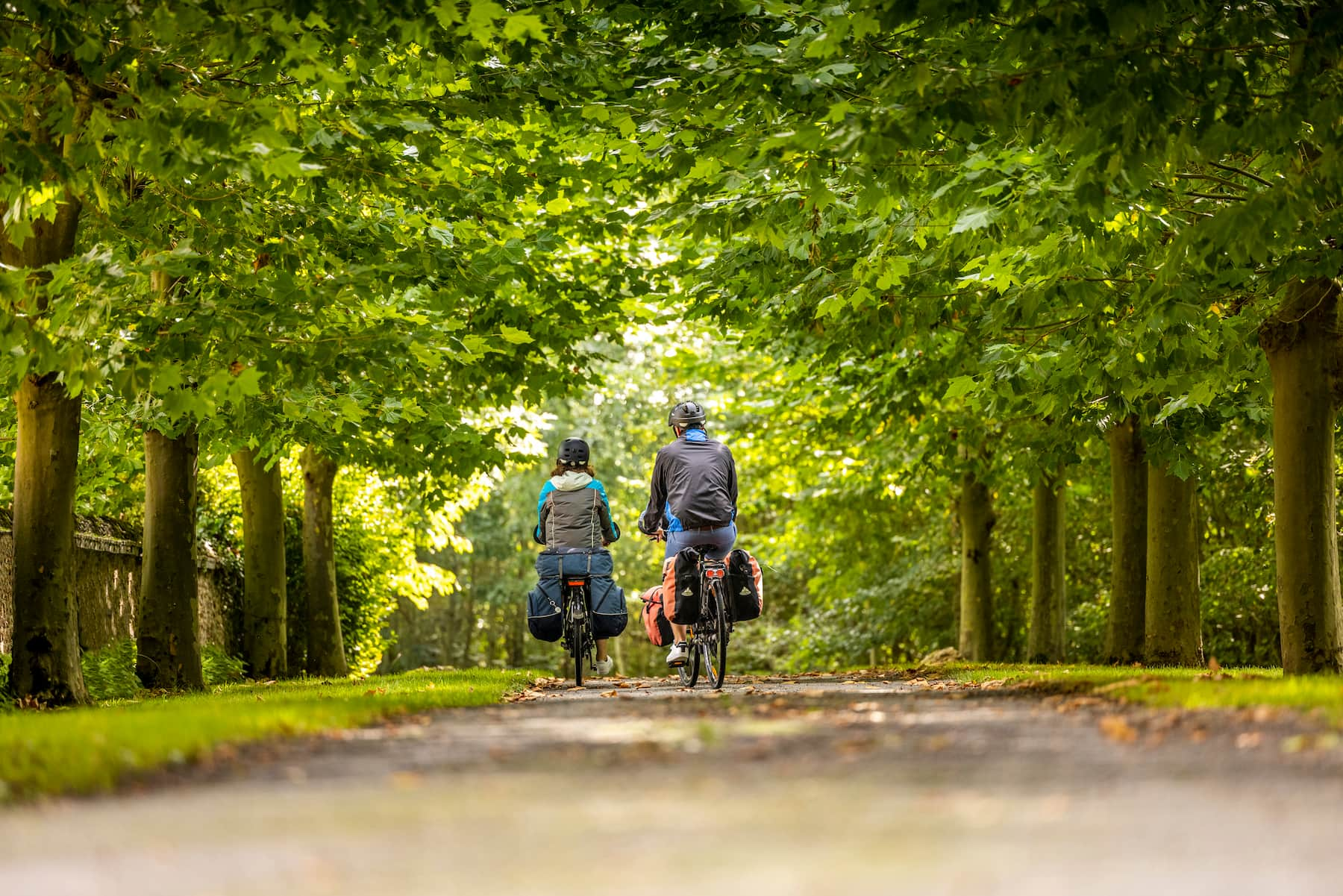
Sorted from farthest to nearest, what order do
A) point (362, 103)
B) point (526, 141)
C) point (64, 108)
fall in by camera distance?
point (526, 141)
point (362, 103)
point (64, 108)

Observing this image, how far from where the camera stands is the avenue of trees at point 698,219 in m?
8.30

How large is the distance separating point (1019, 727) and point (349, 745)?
293 centimetres

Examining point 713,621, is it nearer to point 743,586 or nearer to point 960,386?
point 743,586

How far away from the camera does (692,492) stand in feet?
36.2

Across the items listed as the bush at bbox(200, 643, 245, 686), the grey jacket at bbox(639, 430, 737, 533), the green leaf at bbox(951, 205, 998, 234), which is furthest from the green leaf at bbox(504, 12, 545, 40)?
the bush at bbox(200, 643, 245, 686)

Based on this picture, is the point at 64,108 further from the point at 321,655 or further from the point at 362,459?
the point at 321,655

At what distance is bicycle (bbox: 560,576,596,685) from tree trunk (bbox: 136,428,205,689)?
154 inches

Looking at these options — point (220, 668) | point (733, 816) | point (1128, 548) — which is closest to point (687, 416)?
point (1128, 548)

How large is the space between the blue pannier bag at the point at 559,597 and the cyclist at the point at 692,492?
1665 mm

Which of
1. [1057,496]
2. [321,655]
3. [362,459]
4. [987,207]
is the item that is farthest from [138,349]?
[1057,496]

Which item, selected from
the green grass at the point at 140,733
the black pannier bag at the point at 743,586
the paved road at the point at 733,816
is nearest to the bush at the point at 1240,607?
the black pannier bag at the point at 743,586

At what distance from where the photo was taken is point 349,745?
6195 mm

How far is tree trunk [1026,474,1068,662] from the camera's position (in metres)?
18.6

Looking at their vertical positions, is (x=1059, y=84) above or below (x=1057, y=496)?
above
